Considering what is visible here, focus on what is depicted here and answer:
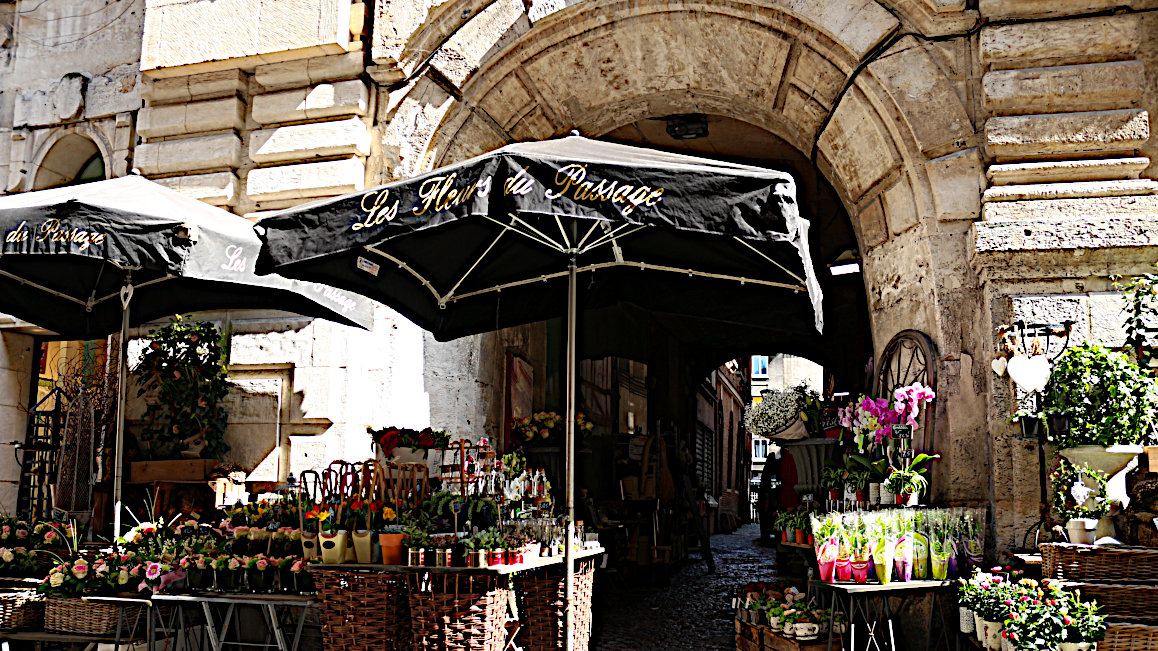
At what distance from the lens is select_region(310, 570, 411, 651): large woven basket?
5254 mm

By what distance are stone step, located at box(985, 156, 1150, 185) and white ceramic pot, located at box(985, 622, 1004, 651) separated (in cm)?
301

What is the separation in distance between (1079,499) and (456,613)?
3322mm

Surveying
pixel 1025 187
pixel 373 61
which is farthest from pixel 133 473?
pixel 1025 187

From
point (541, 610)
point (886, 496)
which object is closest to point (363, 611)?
point (541, 610)

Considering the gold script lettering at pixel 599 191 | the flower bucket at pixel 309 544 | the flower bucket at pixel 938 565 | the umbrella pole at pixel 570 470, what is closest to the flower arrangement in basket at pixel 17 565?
the flower bucket at pixel 309 544

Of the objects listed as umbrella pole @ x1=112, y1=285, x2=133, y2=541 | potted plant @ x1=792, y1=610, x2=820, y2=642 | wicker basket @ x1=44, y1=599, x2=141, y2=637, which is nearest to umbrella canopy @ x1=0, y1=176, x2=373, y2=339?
umbrella pole @ x1=112, y1=285, x2=133, y2=541

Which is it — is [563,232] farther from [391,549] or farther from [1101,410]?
[1101,410]

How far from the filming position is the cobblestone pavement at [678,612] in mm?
7297

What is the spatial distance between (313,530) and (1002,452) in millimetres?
4228

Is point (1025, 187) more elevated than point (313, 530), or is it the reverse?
point (1025, 187)

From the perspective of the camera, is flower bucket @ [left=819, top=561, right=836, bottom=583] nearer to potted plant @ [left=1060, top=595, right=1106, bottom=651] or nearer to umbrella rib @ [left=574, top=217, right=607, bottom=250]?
potted plant @ [left=1060, top=595, right=1106, bottom=651]

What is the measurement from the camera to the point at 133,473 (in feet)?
23.8

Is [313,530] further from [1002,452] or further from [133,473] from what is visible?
[1002,452]

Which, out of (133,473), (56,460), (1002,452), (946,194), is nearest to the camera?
(1002,452)
